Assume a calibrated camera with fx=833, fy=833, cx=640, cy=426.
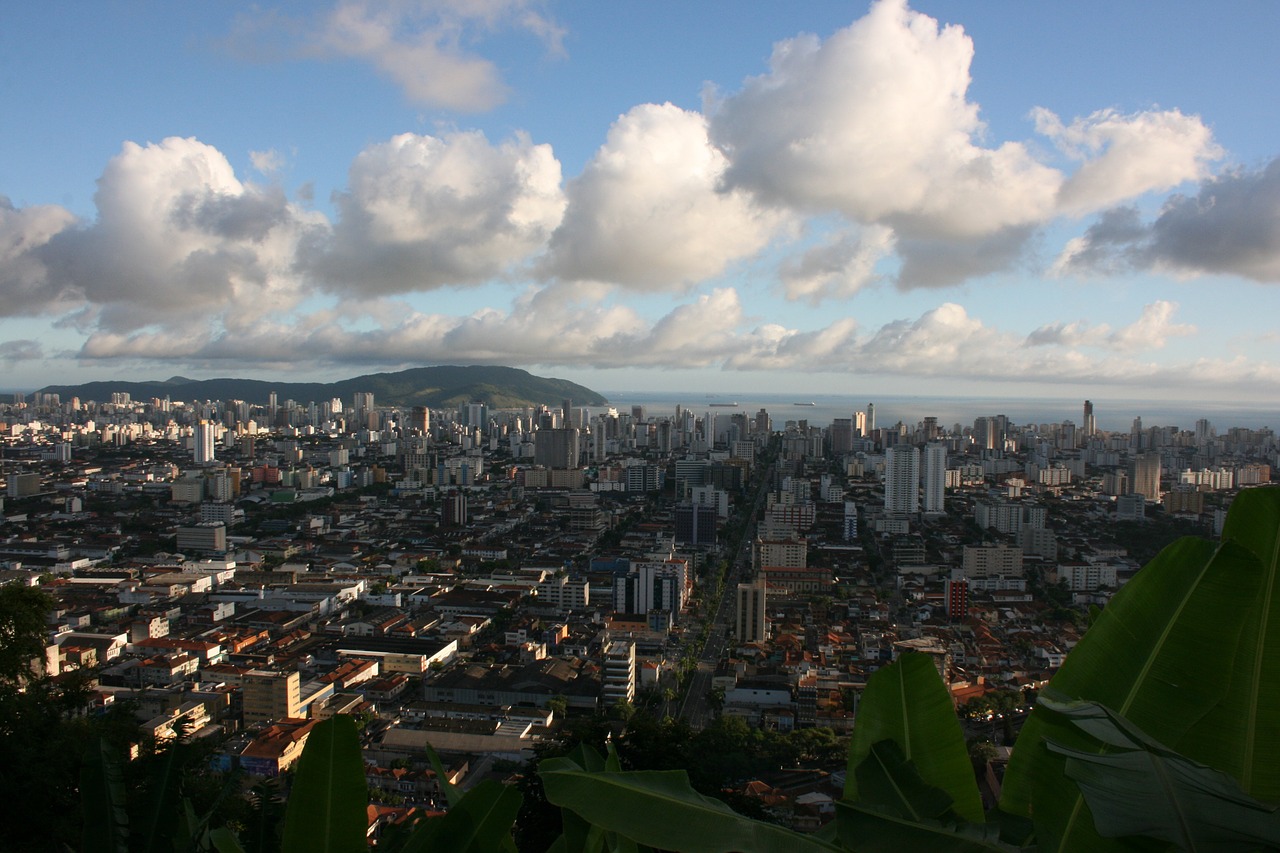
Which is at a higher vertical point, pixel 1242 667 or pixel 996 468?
pixel 1242 667

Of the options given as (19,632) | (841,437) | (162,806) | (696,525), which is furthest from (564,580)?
(841,437)

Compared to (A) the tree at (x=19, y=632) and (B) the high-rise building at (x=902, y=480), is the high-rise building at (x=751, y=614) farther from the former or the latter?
(B) the high-rise building at (x=902, y=480)

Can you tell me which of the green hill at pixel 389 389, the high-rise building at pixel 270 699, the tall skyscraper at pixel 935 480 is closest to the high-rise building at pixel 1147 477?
the tall skyscraper at pixel 935 480

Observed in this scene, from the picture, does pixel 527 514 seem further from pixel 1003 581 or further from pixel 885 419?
pixel 885 419

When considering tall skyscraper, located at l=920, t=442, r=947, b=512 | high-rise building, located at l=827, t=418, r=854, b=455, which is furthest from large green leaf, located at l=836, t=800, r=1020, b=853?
high-rise building, located at l=827, t=418, r=854, b=455

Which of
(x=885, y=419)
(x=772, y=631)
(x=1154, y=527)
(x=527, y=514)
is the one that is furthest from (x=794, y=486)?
(x=885, y=419)

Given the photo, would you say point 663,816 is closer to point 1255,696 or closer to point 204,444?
point 1255,696
